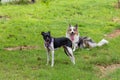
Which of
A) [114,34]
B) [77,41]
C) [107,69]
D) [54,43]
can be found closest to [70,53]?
[54,43]

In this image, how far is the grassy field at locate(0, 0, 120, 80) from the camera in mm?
12125

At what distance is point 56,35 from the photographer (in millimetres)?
18641

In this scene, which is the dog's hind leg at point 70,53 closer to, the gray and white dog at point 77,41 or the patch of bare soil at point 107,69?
the patch of bare soil at point 107,69

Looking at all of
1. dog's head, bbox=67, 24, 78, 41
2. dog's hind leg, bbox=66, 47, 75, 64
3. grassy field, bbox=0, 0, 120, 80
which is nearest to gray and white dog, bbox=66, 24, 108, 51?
dog's head, bbox=67, 24, 78, 41

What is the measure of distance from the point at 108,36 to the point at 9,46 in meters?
5.20

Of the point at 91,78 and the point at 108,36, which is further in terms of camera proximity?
the point at 108,36

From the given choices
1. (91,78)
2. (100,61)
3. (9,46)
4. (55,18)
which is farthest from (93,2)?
(91,78)

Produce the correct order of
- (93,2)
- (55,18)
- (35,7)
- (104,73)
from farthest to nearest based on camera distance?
1. (93,2)
2. (35,7)
3. (55,18)
4. (104,73)

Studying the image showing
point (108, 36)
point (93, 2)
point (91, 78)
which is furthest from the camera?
point (93, 2)

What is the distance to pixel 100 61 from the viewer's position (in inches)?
546

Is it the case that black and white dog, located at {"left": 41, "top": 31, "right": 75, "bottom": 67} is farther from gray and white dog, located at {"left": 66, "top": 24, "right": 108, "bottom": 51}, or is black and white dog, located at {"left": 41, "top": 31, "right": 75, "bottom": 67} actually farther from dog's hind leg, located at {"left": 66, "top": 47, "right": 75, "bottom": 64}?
gray and white dog, located at {"left": 66, "top": 24, "right": 108, "bottom": 51}

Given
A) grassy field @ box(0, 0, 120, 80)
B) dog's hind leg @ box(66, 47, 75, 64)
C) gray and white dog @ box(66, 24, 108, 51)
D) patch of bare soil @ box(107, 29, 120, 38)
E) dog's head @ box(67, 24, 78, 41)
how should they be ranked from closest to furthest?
grassy field @ box(0, 0, 120, 80)
dog's hind leg @ box(66, 47, 75, 64)
dog's head @ box(67, 24, 78, 41)
gray and white dog @ box(66, 24, 108, 51)
patch of bare soil @ box(107, 29, 120, 38)

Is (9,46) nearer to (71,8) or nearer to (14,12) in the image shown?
(14,12)

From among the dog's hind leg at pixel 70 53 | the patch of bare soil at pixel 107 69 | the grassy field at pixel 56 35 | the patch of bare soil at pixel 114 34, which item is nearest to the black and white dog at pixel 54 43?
the dog's hind leg at pixel 70 53
